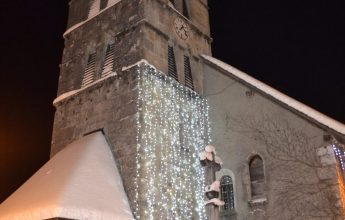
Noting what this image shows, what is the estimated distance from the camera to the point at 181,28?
16.0m

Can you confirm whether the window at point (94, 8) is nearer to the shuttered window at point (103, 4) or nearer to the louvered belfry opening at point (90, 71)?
the shuttered window at point (103, 4)

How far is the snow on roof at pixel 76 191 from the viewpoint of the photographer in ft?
32.9

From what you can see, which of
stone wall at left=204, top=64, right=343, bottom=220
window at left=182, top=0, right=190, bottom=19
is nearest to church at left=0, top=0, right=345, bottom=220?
stone wall at left=204, top=64, right=343, bottom=220

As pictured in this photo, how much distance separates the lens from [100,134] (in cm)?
1363

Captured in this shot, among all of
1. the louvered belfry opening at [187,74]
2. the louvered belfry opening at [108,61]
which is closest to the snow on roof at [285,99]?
the louvered belfry opening at [187,74]

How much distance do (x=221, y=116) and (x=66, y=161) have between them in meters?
5.68

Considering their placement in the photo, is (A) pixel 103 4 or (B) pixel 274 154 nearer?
(B) pixel 274 154

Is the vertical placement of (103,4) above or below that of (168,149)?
above

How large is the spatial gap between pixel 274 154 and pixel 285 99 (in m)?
1.84

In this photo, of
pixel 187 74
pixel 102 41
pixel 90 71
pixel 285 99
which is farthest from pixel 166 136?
pixel 102 41

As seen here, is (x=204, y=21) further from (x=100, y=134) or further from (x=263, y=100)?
(x=100, y=134)

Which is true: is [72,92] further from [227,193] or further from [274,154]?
[274,154]

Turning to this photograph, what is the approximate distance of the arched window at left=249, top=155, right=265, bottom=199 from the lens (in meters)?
12.8

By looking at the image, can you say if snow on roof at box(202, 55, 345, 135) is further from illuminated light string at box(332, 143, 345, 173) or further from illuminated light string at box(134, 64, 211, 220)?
illuminated light string at box(134, 64, 211, 220)
